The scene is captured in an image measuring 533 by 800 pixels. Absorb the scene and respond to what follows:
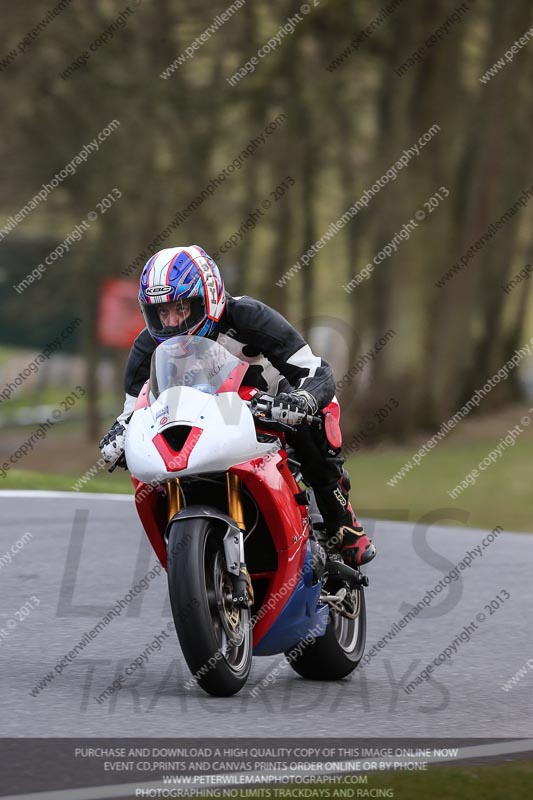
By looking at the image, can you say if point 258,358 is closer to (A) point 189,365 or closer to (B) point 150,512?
(A) point 189,365

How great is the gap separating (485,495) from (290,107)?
410 inches

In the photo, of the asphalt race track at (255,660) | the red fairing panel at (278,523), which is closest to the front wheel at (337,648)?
the asphalt race track at (255,660)

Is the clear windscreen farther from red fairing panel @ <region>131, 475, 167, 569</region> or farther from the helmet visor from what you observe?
red fairing panel @ <region>131, 475, 167, 569</region>

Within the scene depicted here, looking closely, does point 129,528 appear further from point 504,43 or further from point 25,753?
point 504,43

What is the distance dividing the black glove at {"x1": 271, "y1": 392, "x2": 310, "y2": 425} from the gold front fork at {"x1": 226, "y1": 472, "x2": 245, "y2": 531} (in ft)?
0.94

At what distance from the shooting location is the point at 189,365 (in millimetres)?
6211

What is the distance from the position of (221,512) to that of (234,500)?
12 centimetres

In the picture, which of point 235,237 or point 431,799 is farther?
point 235,237

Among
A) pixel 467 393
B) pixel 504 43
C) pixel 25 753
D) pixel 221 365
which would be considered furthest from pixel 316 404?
pixel 467 393

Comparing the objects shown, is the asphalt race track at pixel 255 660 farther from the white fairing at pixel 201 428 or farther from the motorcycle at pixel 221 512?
the white fairing at pixel 201 428

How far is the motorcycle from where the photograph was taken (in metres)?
5.83

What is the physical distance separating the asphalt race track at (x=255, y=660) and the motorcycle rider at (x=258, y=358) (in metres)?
0.79

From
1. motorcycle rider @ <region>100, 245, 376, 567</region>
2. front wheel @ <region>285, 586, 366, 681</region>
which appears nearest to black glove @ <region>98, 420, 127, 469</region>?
motorcycle rider @ <region>100, 245, 376, 567</region>

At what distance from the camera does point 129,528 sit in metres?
11.6
